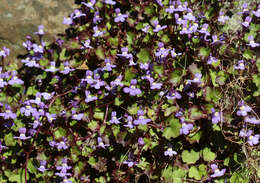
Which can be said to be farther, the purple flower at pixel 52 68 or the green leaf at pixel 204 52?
the purple flower at pixel 52 68

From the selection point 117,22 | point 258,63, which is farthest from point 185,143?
point 117,22

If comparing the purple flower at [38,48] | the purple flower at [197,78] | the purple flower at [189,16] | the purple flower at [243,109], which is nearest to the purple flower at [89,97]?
the purple flower at [38,48]

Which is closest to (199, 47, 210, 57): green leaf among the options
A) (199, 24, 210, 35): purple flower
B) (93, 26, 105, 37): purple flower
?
(199, 24, 210, 35): purple flower

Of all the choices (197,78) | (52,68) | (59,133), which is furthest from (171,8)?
(59,133)

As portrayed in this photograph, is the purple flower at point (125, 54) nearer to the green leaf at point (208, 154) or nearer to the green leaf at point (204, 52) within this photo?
the green leaf at point (204, 52)

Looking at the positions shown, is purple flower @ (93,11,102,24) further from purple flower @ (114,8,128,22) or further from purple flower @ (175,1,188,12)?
purple flower @ (175,1,188,12)
